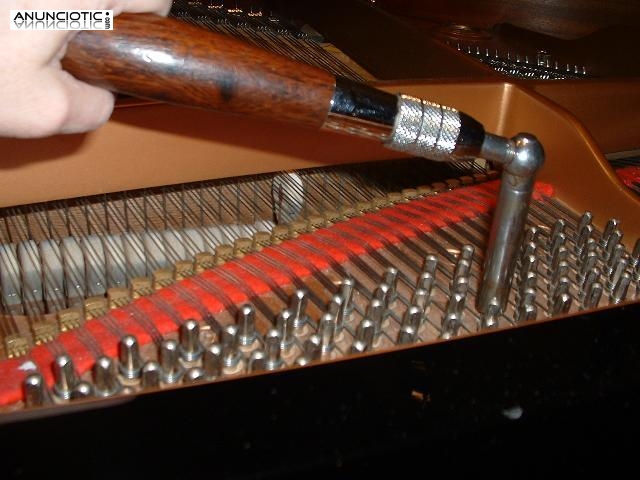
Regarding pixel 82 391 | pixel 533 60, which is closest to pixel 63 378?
pixel 82 391

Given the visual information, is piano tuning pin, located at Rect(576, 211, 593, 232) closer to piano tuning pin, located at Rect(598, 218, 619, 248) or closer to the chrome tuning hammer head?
piano tuning pin, located at Rect(598, 218, 619, 248)

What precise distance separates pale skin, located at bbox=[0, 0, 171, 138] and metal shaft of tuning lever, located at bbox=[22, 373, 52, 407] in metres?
0.35

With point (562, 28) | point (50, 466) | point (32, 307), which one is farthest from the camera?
point (562, 28)

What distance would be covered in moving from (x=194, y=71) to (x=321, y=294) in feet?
1.96

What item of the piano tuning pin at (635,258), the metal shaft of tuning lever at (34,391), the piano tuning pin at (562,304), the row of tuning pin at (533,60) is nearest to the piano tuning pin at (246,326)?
the metal shaft of tuning lever at (34,391)

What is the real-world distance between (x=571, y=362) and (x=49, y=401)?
81 centimetres

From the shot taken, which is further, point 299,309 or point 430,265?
point 430,265

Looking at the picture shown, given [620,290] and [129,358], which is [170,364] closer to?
[129,358]

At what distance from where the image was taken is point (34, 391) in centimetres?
109

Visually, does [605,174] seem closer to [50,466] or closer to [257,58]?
[257,58]

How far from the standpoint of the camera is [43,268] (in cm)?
172

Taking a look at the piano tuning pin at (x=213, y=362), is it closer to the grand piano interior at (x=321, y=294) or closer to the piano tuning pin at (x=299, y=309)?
the grand piano interior at (x=321, y=294)

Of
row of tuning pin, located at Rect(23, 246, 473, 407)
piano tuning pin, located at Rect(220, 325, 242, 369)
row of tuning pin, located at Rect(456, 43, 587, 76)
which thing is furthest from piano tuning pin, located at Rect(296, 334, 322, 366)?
row of tuning pin, located at Rect(456, 43, 587, 76)

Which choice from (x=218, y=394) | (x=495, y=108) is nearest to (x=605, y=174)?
(x=495, y=108)
